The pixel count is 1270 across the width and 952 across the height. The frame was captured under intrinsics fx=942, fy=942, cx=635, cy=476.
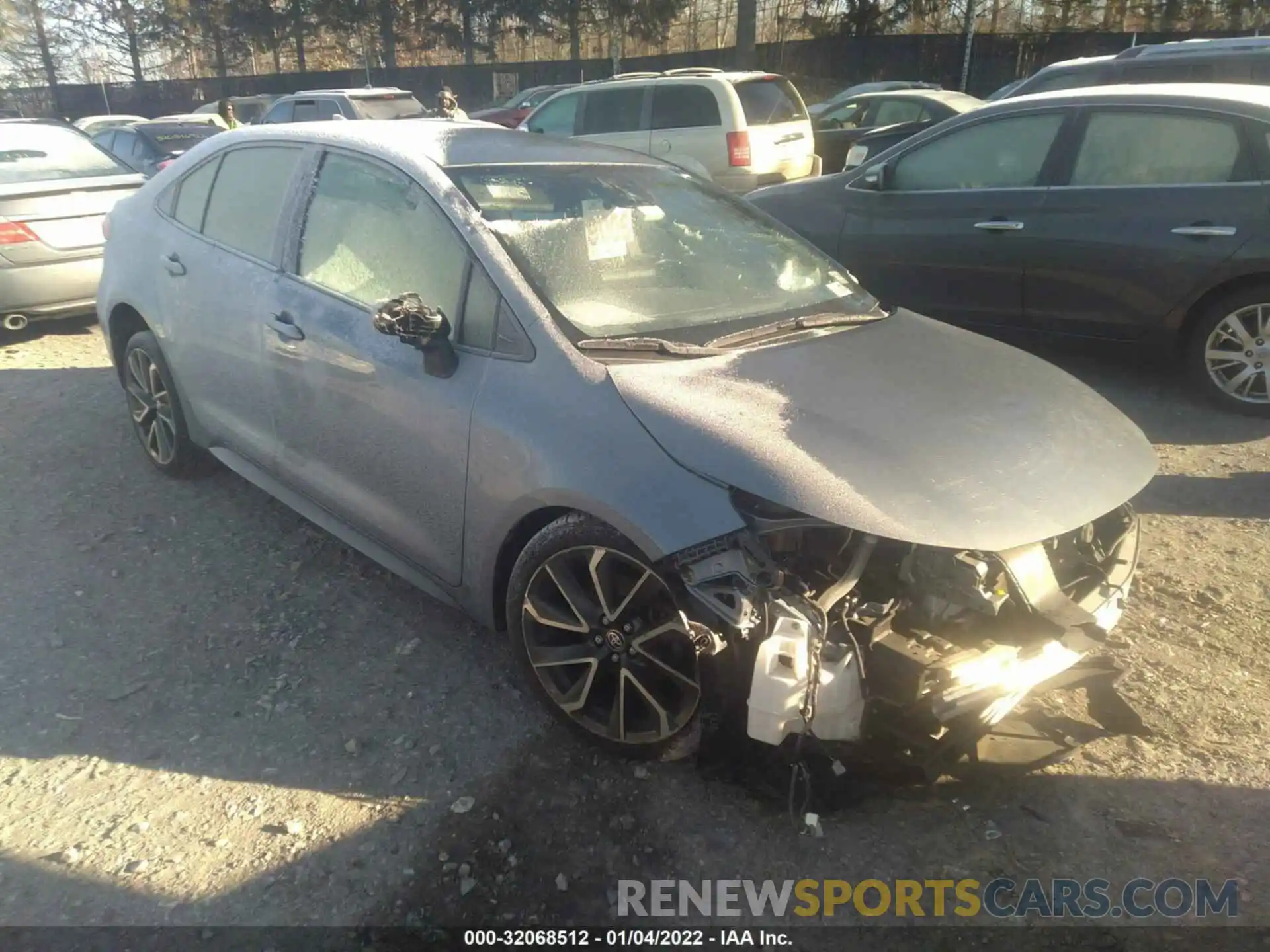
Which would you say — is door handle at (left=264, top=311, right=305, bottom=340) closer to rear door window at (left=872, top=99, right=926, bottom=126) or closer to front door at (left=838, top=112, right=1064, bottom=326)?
front door at (left=838, top=112, right=1064, bottom=326)

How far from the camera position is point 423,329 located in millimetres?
2850

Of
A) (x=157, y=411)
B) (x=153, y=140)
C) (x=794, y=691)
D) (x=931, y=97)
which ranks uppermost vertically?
(x=931, y=97)

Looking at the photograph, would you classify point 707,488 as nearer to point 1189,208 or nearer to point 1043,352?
point 1189,208

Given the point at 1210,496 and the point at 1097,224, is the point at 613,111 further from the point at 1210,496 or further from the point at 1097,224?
the point at 1210,496

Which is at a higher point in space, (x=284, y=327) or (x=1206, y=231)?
(x=1206, y=231)

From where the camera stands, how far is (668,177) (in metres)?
3.86

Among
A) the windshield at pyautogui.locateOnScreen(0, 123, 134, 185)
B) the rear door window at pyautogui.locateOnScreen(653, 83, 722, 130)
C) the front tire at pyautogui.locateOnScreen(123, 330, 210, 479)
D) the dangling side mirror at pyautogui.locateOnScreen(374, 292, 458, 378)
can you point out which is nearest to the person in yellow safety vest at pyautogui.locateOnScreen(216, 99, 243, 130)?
the windshield at pyautogui.locateOnScreen(0, 123, 134, 185)

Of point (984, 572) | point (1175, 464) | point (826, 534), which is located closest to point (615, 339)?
point (826, 534)

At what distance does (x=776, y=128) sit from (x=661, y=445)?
9.47 m

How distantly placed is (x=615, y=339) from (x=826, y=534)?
873mm

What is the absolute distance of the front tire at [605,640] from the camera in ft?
8.41

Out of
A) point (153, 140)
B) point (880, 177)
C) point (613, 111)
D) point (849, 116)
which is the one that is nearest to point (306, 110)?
point (153, 140)

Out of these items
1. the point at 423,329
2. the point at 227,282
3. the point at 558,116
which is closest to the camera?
the point at 423,329

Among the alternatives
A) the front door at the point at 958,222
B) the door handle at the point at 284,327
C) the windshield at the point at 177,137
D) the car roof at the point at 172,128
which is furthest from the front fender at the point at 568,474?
the car roof at the point at 172,128
